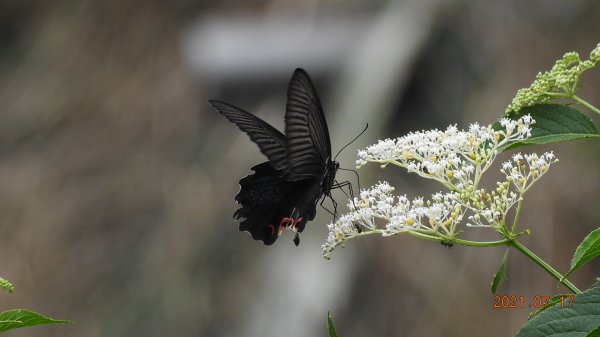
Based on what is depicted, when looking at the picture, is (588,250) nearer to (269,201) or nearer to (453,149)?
(453,149)

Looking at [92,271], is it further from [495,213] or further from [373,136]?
[495,213]

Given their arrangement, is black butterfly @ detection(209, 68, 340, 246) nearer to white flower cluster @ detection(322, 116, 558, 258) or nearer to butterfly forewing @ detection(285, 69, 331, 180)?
butterfly forewing @ detection(285, 69, 331, 180)

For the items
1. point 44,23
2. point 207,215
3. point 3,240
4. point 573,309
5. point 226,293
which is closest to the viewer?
point 573,309


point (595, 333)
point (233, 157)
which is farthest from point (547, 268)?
point (233, 157)

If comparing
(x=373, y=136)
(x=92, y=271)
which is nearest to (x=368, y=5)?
(x=373, y=136)

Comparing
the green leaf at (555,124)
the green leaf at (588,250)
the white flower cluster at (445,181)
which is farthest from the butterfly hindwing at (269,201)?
the green leaf at (588,250)

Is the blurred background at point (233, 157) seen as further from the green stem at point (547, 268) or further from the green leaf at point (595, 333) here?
the green leaf at point (595, 333)
